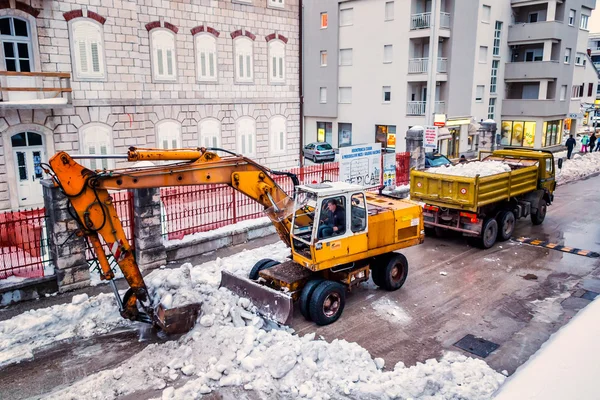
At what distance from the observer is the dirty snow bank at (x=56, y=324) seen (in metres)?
7.91

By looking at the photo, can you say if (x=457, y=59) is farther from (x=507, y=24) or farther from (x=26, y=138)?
(x=26, y=138)

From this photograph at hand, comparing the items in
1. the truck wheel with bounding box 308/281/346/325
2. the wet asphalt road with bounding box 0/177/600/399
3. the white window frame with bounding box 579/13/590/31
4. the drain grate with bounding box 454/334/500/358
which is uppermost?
the white window frame with bounding box 579/13/590/31

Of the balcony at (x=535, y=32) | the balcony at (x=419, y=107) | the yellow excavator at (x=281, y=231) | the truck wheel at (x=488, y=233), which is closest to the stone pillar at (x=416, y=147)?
the truck wheel at (x=488, y=233)

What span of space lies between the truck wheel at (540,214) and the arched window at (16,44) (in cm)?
1727

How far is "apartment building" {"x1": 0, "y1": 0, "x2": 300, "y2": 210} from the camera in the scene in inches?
634

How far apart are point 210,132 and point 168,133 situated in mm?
1897

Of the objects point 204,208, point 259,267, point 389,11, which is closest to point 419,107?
point 389,11

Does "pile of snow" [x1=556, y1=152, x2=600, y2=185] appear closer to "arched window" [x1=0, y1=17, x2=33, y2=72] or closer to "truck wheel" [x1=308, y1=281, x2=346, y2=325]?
"truck wheel" [x1=308, y1=281, x2=346, y2=325]

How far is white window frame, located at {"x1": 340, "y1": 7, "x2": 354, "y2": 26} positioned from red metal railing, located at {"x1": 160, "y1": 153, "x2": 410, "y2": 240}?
21716 mm

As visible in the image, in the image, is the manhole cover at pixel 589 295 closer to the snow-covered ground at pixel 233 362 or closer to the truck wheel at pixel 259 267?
the snow-covered ground at pixel 233 362

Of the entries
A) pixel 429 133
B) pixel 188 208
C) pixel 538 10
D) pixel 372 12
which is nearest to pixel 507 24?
pixel 538 10

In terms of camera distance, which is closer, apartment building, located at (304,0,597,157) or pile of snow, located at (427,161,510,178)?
pile of snow, located at (427,161,510,178)

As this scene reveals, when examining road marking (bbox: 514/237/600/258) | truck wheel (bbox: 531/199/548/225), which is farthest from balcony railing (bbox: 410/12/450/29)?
road marking (bbox: 514/237/600/258)

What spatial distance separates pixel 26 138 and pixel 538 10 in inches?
1378
